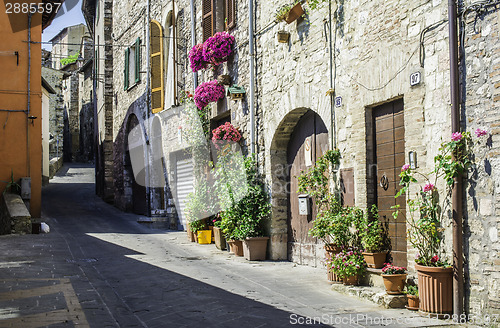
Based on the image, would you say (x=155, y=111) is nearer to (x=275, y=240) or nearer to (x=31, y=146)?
(x=31, y=146)

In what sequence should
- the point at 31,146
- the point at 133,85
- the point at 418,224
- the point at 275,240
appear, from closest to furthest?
the point at 418,224
the point at 275,240
the point at 31,146
the point at 133,85

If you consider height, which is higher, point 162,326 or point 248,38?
point 248,38

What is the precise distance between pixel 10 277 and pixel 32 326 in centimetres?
257

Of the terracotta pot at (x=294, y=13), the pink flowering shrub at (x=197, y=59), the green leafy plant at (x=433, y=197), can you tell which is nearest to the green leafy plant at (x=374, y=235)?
the green leafy plant at (x=433, y=197)

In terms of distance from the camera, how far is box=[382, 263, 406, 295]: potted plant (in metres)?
5.41

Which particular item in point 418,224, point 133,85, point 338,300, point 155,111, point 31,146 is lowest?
point 338,300

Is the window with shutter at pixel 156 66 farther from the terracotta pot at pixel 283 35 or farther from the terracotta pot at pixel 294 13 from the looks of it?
the terracotta pot at pixel 294 13

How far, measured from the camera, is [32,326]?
4492mm

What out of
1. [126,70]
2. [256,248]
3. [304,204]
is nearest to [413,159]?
[304,204]

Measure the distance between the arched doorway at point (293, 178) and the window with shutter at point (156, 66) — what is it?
6.42 metres

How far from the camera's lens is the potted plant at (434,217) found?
4.89m

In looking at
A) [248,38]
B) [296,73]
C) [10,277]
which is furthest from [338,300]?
[248,38]

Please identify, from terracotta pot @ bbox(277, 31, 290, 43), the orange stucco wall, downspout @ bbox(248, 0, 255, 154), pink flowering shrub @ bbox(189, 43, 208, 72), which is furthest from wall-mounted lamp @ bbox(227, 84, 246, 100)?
the orange stucco wall

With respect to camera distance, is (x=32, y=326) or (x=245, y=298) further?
(x=245, y=298)
